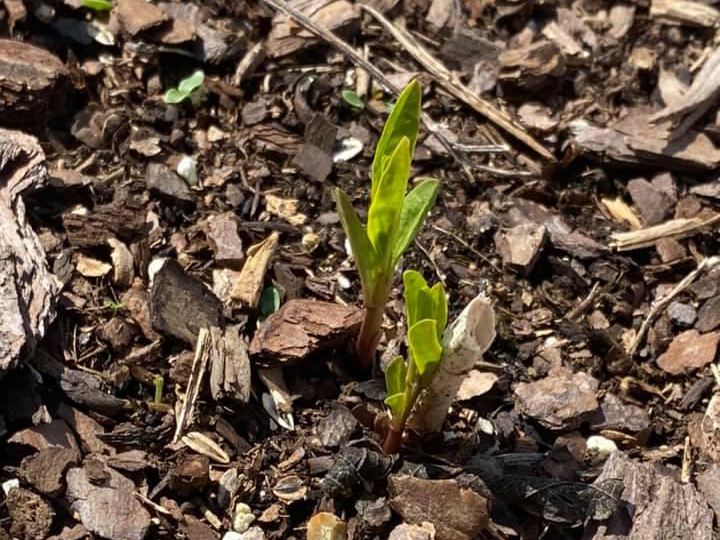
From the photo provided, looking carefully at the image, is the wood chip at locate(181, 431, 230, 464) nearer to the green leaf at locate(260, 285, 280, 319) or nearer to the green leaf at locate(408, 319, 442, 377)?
the green leaf at locate(260, 285, 280, 319)

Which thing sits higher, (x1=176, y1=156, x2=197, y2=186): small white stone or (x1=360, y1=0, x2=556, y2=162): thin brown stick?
(x1=360, y1=0, x2=556, y2=162): thin brown stick

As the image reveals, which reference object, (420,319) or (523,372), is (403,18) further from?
(420,319)

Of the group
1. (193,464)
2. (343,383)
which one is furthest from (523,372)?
(193,464)

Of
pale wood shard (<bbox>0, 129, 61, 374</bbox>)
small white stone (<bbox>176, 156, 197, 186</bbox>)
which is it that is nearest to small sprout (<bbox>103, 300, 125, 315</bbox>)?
pale wood shard (<bbox>0, 129, 61, 374</bbox>)

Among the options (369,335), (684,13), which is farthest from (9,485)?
(684,13)

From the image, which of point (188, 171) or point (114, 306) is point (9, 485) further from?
point (188, 171)

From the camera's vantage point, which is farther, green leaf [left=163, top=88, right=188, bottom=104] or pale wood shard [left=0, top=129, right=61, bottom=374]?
green leaf [left=163, top=88, right=188, bottom=104]

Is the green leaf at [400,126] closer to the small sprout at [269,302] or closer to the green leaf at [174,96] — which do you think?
the small sprout at [269,302]

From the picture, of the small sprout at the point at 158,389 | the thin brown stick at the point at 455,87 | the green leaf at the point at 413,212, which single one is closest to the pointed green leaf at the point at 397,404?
the green leaf at the point at 413,212
